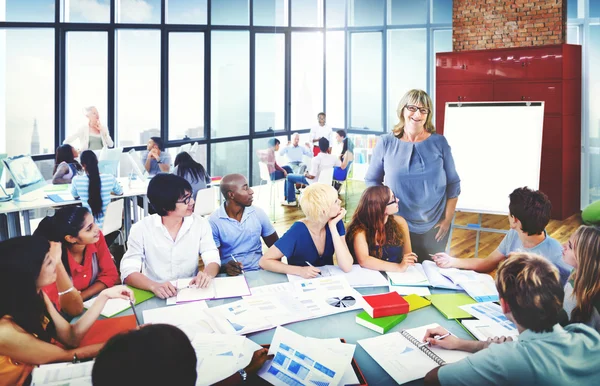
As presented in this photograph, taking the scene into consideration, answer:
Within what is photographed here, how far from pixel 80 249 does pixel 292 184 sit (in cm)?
455

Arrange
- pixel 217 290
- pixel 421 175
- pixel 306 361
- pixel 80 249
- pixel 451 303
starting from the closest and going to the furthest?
pixel 306 361 → pixel 451 303 → pixel 217 290 → pixel 80 249 → pixel 421 175

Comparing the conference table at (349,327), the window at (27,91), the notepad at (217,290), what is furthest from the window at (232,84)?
the conference table at (349,327)

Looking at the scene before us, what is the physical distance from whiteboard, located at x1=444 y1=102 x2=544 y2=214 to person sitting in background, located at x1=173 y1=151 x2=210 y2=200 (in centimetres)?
273

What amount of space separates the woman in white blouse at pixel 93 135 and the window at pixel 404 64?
3.93 m

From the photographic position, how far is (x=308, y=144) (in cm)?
670

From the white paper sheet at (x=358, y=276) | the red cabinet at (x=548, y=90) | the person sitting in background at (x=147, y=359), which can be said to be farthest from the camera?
the red cabinet at (x=548, y=90)

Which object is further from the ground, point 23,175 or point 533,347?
point 23,175

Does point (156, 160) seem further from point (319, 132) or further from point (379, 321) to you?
point (379, 321)

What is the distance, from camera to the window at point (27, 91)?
7.44 m

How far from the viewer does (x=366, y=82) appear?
23.1ft

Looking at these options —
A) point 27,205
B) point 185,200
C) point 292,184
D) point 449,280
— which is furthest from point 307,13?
point 449,280

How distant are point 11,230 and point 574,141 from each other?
7317mm

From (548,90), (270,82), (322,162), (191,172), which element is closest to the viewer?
(191,172)

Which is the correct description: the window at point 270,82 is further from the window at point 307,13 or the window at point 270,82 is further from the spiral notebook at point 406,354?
the spiral notebook at point 406,354
